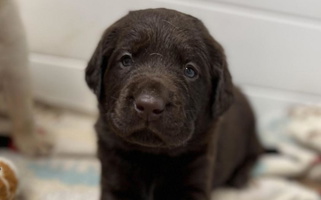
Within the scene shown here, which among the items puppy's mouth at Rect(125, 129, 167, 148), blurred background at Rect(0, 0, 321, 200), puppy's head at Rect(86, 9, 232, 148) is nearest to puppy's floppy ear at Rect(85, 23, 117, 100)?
puppy's head at Rect(86, 9, 232, 148)

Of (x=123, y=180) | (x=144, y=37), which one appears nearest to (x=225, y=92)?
(x=144, y=37)

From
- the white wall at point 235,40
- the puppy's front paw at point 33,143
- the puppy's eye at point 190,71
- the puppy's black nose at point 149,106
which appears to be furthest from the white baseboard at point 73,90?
the puppy's black nose at point 149,106

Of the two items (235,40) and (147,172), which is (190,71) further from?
(235,40)

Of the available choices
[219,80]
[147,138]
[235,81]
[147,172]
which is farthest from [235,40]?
[147,138]

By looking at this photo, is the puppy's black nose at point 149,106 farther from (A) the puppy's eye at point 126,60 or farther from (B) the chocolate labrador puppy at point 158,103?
(A) the puppy's eye at point 126,60

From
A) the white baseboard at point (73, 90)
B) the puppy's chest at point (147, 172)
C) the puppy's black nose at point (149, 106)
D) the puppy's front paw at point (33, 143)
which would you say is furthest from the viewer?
the white baseboard at point (73, 90)
